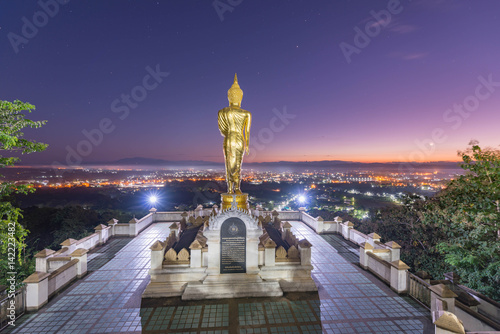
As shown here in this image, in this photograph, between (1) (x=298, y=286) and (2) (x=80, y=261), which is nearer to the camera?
(1) (x=298, y=286)

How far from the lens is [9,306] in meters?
6.61

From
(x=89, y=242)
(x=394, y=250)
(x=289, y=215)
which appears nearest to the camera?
(x=394, y=250)

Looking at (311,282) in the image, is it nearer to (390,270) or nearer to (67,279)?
(390,270)

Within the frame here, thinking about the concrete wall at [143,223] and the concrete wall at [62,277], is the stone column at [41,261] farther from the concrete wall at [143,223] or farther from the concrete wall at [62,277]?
the concrete wall at [143,223]

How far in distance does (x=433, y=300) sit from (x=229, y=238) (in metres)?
6.77

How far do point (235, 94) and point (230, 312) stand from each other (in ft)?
34.3

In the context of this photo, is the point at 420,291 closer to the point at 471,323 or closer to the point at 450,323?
the point at 471,323

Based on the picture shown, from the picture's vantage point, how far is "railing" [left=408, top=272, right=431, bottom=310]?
7539 millimetres

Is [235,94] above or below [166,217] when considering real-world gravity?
above

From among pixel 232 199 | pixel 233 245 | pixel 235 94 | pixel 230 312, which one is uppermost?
pixel 235 94

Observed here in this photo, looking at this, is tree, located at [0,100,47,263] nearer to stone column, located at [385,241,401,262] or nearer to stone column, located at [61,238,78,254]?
stone column, located at [61,238,78,254]

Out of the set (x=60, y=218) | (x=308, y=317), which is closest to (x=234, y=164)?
(x=308, y=317)

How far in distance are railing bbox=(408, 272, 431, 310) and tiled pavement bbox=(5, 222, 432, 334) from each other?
26 cm


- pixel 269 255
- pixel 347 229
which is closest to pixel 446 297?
pixel 269 255
